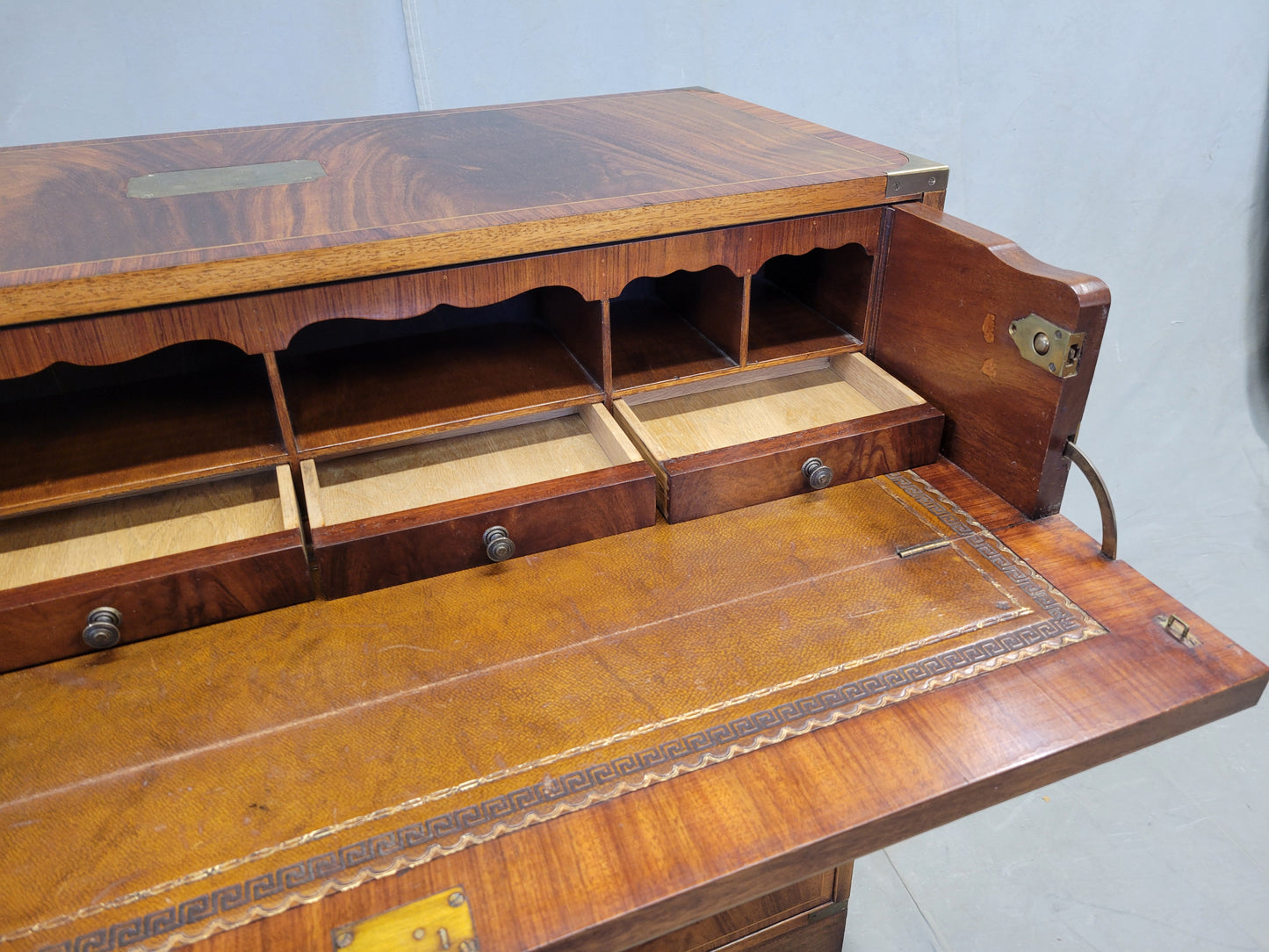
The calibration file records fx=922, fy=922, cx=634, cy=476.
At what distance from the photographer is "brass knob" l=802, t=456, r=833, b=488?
4.25 feet

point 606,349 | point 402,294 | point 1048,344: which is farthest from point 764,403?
point 402,294

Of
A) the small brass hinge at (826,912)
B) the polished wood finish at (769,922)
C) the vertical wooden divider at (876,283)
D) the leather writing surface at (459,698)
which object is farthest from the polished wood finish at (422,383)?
the small brass hinge at (826,912)

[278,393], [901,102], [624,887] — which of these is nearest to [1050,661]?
[624,887]

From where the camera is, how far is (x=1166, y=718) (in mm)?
962

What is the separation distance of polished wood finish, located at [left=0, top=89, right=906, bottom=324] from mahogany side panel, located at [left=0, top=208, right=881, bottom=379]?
2 cm

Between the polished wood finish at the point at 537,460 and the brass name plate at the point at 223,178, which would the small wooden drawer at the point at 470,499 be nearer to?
the polished wood finish at the point at 537,460

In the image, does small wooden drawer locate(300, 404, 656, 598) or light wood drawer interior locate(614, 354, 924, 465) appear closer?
small wooden drawer locate(300, 404, 656, 598)

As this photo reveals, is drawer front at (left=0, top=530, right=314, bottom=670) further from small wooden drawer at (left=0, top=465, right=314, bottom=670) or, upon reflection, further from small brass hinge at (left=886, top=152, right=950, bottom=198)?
small brass hinge at (left=886, top=152, right=950, bottom=198)

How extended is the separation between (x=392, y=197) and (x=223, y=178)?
31 cm

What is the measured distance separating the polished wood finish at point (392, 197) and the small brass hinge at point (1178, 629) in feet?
2.20

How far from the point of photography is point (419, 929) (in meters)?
0.78

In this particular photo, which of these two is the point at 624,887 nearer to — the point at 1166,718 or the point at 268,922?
the point at 268,922

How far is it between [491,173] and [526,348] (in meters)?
0.27

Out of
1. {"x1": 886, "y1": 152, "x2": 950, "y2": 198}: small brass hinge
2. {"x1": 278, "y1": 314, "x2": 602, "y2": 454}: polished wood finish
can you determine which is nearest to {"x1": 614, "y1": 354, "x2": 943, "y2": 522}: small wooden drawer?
{"x1": 278, "y1": 314, "x2": 602, "y2": 454}: polished wood finish
